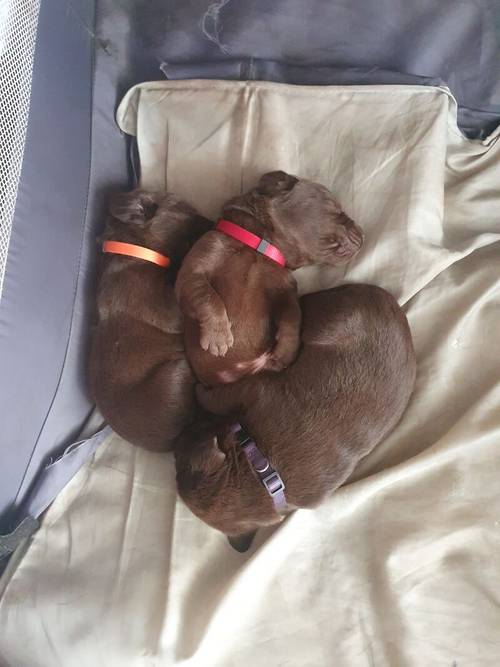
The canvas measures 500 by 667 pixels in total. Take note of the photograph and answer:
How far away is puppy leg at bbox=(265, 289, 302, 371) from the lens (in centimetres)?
190

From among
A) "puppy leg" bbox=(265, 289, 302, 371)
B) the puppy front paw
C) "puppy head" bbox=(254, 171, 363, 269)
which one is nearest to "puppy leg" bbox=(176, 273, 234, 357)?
the puppy front paw

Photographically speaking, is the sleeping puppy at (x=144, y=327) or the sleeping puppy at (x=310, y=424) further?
the sleeping puppy at (x=144, y=327)

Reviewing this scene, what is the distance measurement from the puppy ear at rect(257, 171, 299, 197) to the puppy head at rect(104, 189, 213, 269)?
27 cm

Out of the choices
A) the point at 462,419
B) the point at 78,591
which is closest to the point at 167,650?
the point at 78,591

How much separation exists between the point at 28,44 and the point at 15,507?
4.84ft

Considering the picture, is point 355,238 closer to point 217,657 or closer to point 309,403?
point 309,403

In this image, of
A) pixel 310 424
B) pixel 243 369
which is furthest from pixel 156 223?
pixel 310 424

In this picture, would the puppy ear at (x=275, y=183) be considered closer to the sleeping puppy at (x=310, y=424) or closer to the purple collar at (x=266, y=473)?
the sleeping puppy at (x=310, y=424)

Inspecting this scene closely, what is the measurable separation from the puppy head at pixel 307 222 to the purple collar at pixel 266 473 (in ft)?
2.11

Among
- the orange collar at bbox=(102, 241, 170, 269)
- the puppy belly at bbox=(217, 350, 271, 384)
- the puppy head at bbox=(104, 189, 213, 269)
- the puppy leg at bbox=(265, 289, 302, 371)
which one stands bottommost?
A: the puppy belly at bbox=(217, 350, 271, 384)

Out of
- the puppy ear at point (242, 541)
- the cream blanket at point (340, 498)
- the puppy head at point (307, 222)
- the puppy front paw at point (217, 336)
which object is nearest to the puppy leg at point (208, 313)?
the puppy front paw at point (217, 336)

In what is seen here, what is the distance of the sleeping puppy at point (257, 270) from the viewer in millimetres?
1906

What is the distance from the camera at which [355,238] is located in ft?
6.37

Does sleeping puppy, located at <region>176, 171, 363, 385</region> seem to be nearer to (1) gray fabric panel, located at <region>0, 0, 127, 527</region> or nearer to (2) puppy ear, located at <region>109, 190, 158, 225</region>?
(2) puppy ear, located at <region>109, 190, 158, 225</region>
